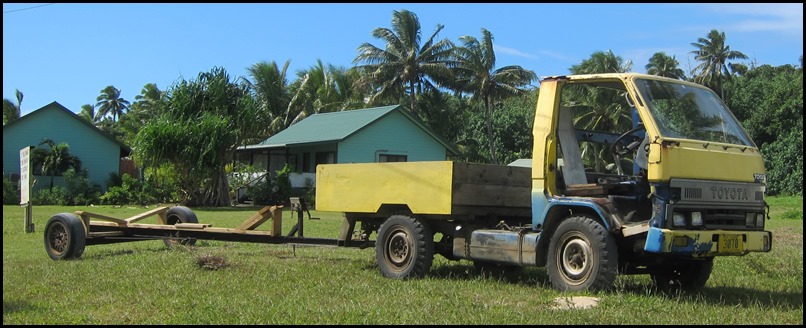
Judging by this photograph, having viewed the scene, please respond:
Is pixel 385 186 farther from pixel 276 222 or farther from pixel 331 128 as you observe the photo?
pixel 331 128

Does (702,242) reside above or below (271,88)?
below

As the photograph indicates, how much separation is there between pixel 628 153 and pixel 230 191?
101 feet

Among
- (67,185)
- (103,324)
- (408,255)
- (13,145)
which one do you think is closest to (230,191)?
(67,185)

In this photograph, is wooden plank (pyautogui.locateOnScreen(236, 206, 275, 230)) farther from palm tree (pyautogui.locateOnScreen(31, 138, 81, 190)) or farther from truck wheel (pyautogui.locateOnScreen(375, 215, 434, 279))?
palm tree (pyautogui.locateOnScreen(31, 138, 81, 190))

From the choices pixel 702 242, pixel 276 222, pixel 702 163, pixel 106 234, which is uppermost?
pixel 702 163

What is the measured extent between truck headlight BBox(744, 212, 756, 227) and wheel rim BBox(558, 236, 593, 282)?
5.51 feet

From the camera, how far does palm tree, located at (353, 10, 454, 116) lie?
165 ft

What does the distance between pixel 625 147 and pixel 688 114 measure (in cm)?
75

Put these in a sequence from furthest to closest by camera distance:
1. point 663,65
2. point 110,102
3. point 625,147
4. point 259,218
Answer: point 110,102 < point 663,65 < point 259,218 < point 625,147

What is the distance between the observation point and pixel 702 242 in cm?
796

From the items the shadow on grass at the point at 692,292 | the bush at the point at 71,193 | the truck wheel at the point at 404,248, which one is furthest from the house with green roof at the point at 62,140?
the shadow on grass at the point at 692,292

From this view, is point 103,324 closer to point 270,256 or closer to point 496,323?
point 496,323

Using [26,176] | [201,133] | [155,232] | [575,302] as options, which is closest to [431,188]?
[575,302]

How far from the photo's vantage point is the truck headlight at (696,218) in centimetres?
800
